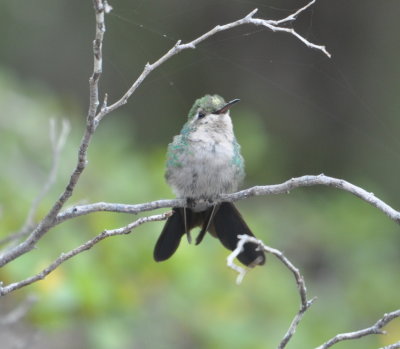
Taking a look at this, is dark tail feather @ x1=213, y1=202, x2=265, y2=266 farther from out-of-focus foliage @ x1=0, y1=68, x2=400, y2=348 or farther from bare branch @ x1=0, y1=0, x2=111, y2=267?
bare branch @ x1=0, y1=0, x2=111, y2=267

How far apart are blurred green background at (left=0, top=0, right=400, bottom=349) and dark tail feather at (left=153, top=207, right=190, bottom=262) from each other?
2.76ft

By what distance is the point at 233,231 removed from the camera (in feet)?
10.7

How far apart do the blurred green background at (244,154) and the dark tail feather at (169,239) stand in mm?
840

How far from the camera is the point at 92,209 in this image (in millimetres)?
2082

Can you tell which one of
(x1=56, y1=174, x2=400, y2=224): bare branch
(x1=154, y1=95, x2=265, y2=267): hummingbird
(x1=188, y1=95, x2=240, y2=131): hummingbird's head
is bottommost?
(x1=56, y1=174, x2=400, y2=224): bare branch

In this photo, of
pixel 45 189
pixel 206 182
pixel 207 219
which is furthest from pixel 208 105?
pixel 45 189

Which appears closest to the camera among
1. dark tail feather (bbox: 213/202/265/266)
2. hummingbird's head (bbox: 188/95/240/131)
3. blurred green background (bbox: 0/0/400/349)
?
dark tail feather (bbox: 213/202/265/266)

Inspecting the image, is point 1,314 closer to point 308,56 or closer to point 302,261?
point 302,261

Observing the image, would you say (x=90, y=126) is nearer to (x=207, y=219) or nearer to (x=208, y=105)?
(x=207, y=219)

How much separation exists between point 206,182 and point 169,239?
34 centimetres

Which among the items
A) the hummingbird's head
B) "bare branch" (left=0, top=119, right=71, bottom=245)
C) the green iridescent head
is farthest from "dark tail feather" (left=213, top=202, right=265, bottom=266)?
"bare branch" (left=0, top=119, right=71, bottom=245)

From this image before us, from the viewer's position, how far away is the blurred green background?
4500mm

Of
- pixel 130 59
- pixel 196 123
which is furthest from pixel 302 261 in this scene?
pixel 196 123

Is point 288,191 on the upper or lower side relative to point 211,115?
lower
